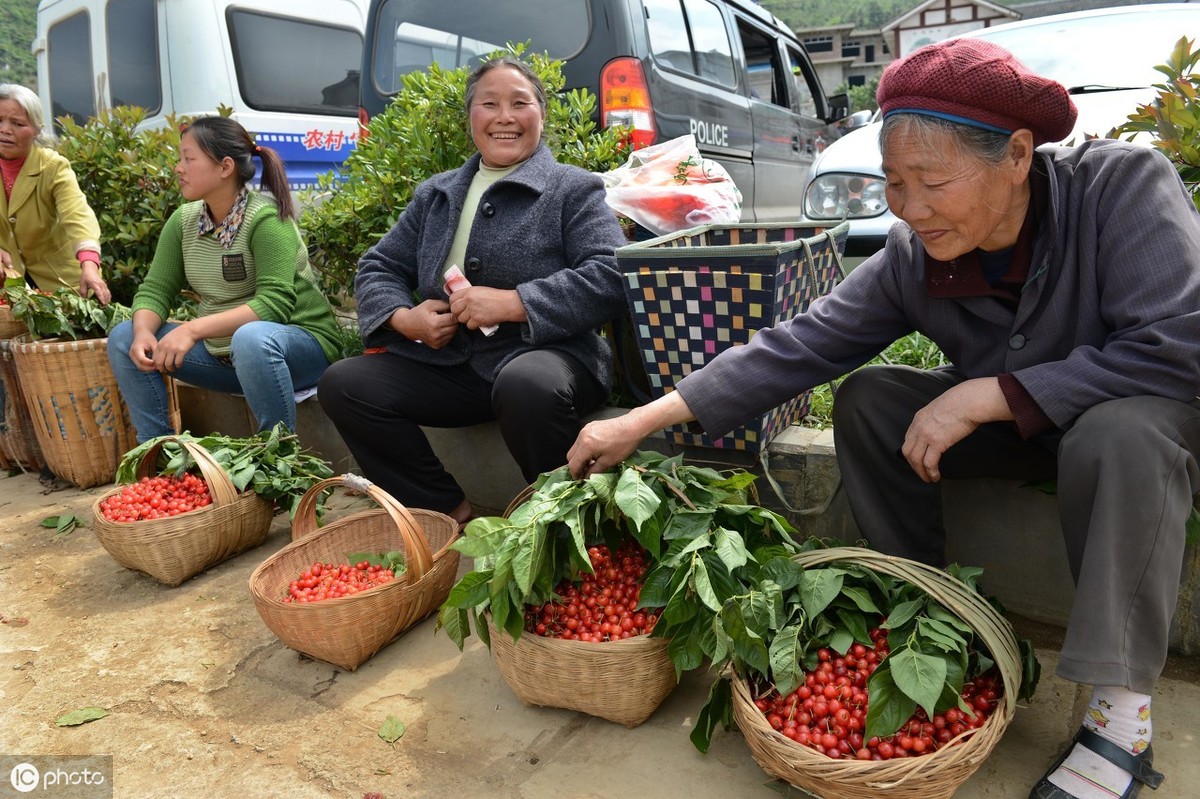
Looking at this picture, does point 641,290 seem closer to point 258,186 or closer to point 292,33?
point 258,186

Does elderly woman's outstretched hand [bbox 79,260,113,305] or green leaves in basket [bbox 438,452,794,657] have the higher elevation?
elderly woman's outstretched hand [bbox 79,260,113,305]

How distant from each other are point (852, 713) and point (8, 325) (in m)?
4.14

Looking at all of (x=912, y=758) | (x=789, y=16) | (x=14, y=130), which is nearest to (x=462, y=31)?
(x=14, y=130)

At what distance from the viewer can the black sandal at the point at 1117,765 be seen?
1.56 m

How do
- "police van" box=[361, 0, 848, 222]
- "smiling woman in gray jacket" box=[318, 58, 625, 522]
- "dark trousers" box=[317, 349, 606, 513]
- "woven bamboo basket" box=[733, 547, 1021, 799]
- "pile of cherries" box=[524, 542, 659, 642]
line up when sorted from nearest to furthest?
"woven bamboo basket" box=[733, 547, 1021, 799] < "pile of cherries" box=[524, 542, 659, 642] < "dark trousers" box=[317, 349, 606, 513] < "smiling woman in gray jacket" box=[318, 58, 625, 522] < "police van" box=[361, 0, 848, 222]

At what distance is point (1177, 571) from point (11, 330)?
4569 mm

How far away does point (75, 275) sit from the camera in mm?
4352

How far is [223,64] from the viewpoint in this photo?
217 inches

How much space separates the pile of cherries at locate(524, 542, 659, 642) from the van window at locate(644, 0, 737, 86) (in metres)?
3.11

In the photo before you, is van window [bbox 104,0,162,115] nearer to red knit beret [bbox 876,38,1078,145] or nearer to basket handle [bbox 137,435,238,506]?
basket handle [bbox 137,435,238,506]

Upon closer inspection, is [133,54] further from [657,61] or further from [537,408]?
[537,408]

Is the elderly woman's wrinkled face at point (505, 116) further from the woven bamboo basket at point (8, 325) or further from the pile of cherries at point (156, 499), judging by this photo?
the woven bamboo basket at point (8, 325)

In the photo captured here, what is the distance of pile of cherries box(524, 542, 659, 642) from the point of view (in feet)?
6.15

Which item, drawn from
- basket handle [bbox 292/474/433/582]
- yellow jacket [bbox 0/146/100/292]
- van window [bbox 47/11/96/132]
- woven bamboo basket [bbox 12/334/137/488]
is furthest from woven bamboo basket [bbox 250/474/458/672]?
van window [bbox 47/11/96/132]
